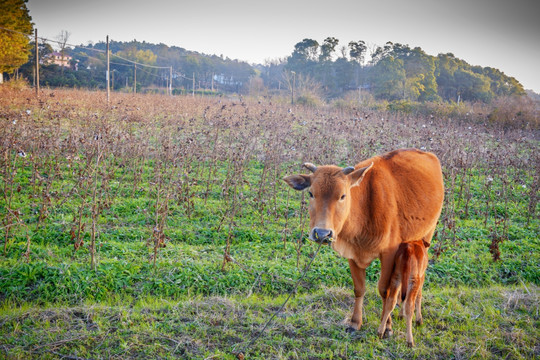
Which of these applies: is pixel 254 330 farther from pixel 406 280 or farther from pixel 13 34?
pixel 13 34

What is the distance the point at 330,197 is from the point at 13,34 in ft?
93.1

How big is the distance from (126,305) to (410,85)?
1266 inches

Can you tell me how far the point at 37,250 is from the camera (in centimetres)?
550

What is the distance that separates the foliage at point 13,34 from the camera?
79.5 ft

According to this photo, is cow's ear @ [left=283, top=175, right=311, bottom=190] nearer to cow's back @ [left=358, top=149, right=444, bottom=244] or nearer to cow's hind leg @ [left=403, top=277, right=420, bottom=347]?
cow's back @ [left=358, top=149, right=444, bottom=244]

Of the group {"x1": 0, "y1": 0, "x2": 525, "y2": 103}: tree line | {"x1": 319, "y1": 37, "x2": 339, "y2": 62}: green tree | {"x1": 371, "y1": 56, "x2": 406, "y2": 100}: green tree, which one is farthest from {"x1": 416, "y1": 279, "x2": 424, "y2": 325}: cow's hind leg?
{"x1": 319, "y1": 37, "x2": 339, "y2": 62}: green tree

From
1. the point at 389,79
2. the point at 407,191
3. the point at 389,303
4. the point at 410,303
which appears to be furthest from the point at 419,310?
the point at 389,79

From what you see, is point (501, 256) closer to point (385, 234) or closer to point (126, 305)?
point (385, 234)

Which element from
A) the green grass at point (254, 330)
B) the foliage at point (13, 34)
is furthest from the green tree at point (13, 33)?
the green grass at point (254, 330)

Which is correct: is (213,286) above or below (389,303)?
below

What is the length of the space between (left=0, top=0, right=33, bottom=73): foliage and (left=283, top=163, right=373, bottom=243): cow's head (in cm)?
2626

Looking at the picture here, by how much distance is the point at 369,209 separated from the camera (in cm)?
424

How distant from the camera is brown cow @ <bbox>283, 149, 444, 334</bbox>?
12.5ft

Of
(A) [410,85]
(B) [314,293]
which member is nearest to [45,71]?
(A) [410,85]
